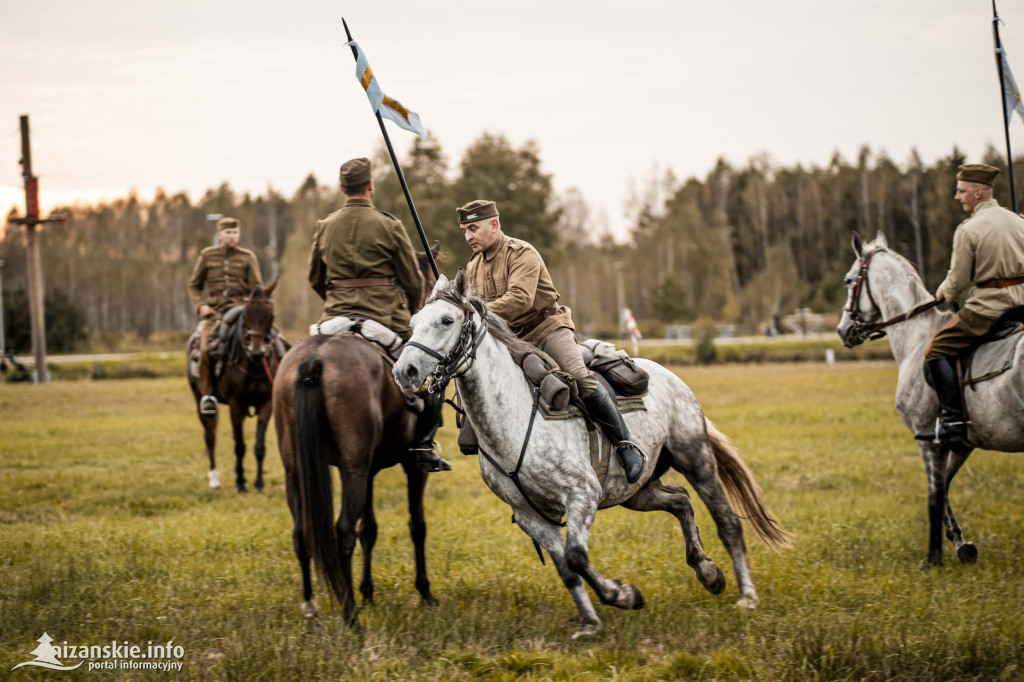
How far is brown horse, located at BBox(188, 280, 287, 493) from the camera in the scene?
11.6 m

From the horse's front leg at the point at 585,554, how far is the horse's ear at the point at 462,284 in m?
1.49

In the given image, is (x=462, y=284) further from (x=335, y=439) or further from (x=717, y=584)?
(x=717, y=584)

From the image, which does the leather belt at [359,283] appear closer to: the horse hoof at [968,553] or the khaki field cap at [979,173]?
the khaki field cap at [979,173]

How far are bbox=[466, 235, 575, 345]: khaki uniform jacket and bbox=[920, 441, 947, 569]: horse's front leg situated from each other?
13.1 ft

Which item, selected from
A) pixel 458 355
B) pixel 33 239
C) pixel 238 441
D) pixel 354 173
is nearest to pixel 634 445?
pixel 458 355

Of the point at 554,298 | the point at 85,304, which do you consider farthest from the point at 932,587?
the point at 85,304

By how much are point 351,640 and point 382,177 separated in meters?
52.9

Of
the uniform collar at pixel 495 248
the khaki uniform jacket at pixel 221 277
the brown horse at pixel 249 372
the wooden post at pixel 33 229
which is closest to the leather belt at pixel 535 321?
the uniform collar at pixel 495 248

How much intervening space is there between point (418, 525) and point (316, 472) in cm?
149

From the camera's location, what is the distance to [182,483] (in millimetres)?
12492

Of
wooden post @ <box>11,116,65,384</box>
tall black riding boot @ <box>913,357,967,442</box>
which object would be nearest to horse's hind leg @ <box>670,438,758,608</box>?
tall black riding boot @ <box>913,357,967,442</box>

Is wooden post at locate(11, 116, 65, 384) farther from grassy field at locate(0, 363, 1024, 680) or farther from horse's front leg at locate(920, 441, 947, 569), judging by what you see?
horse's front leg at locate(920, 441, 947, 569)

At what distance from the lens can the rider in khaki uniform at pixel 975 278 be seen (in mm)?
7184

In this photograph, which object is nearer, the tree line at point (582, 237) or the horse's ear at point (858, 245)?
the horse's ear at point (858, 245)
